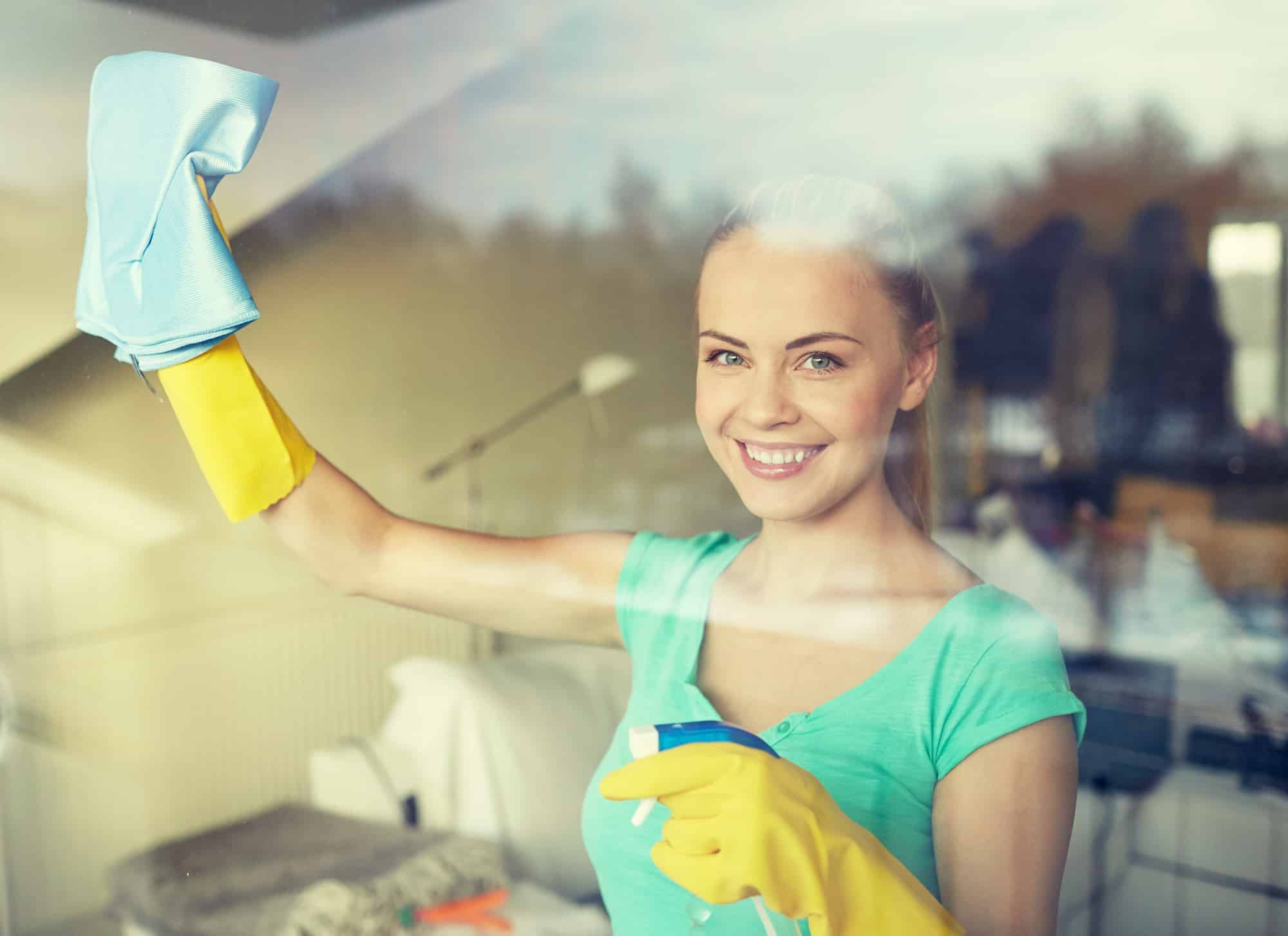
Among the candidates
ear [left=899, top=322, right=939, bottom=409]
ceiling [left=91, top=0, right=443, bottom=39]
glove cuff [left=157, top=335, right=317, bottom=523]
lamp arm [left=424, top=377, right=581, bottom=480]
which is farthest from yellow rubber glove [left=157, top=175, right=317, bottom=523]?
ear [left=899, top=322, right=939, bottom=409]

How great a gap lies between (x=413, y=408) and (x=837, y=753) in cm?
52

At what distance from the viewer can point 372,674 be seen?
96 centimetres

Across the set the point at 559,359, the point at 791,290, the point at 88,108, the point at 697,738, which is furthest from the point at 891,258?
the point at 88,108

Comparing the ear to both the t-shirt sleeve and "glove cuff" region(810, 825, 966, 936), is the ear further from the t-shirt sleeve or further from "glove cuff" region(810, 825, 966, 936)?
"glove cuff" region(810, 825, 966, 936)

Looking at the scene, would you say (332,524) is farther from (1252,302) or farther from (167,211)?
(1252,302)

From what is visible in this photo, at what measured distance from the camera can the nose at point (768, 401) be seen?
49cm

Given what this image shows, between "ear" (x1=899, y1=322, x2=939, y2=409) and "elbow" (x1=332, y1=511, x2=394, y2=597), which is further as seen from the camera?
"elbow" (x1=332, y1=511, x2=394, y2=597)

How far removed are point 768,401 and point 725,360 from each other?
40 mm

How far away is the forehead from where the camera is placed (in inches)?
18.8

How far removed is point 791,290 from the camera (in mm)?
491

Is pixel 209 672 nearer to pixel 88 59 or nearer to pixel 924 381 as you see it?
pixel 88 59

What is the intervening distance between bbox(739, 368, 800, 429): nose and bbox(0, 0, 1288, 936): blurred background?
8 centimetres

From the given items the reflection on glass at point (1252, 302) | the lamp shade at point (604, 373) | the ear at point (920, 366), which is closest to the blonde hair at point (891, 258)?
the ear at point (920, 366)

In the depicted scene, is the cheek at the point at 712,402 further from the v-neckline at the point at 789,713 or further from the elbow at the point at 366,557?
the elbow at the point at 366,557
